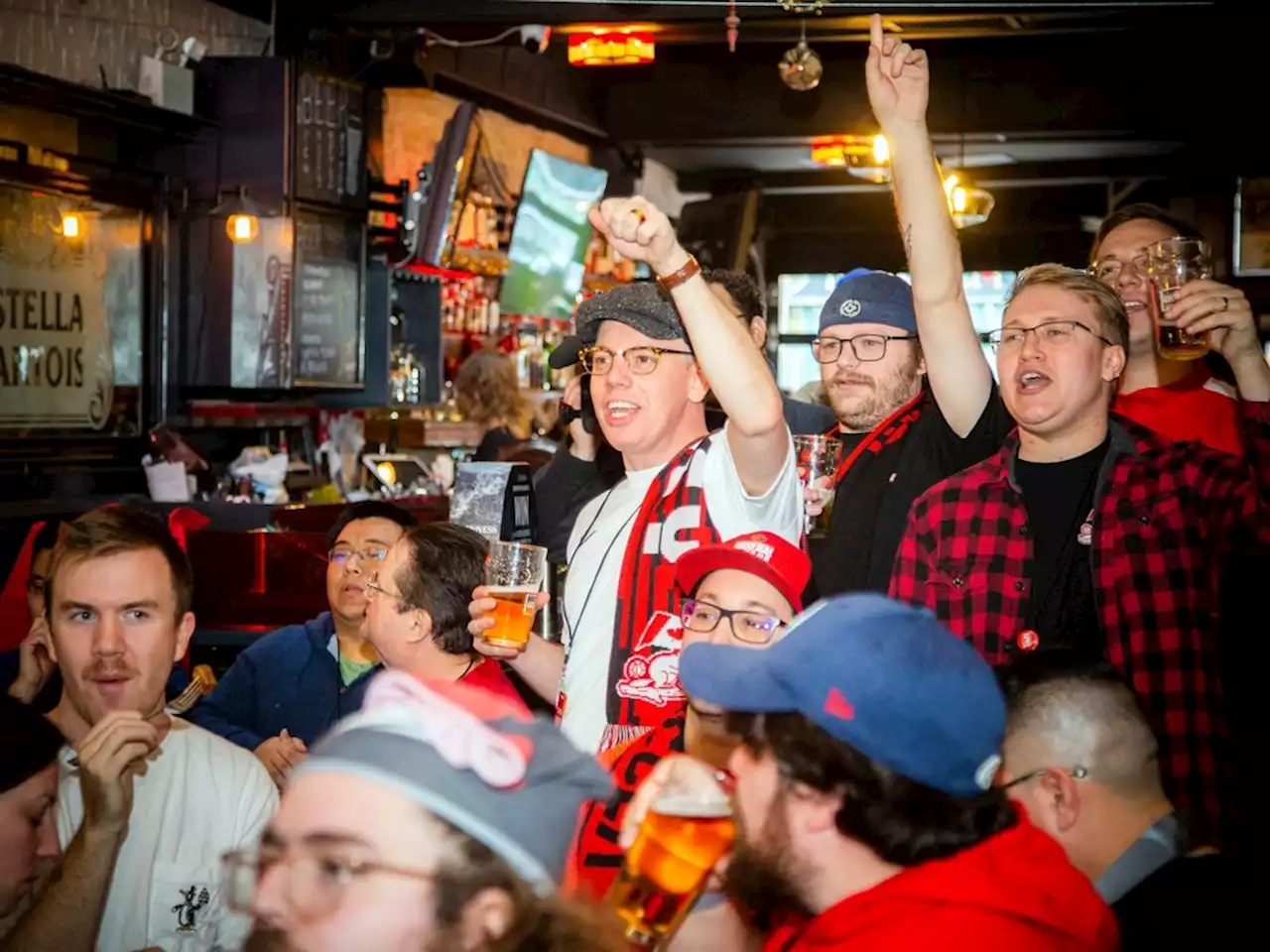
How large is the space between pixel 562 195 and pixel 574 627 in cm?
849

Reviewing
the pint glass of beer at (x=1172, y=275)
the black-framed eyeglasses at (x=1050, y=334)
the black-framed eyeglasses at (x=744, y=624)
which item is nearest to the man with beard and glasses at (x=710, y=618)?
the black-framed eyeglasses at (x=744, y=624)

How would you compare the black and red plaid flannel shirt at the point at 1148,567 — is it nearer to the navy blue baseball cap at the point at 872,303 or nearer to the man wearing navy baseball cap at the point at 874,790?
the navy blue baseball cap at the point at 872,303

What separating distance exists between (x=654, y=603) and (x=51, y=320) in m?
4.97

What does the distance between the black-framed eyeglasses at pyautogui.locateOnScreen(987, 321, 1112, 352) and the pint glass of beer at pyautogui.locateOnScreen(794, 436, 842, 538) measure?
434 mm

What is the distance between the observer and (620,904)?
173 cm

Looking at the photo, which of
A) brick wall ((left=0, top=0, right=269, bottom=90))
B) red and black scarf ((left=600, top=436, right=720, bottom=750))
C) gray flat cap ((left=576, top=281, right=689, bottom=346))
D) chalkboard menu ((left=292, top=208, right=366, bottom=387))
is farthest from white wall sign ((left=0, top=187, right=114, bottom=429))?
red and black scarf ((left=600, top=436, right=720, bottom=750))

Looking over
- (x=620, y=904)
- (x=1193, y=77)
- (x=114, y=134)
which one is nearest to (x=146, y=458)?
(x=114, y=134)

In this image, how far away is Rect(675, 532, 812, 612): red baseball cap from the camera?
8.02 ft

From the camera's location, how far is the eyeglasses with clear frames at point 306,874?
1.31 m

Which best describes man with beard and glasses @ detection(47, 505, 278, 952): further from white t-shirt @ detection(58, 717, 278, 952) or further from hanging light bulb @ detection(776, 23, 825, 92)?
hanging light bulb @ detection(776, 23, 825, 92)

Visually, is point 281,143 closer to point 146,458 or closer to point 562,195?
point 146,458

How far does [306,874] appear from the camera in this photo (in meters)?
1.33

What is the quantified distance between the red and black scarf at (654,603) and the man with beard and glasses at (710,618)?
141 mm

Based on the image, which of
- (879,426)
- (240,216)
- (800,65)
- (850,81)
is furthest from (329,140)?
(879,426)
